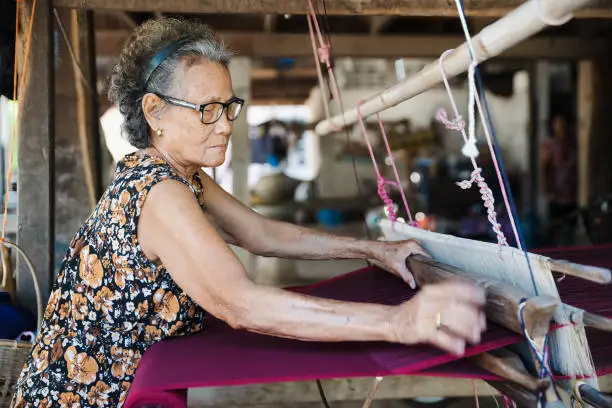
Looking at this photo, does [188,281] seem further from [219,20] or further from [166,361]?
[219,20]

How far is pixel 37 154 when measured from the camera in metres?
2.47

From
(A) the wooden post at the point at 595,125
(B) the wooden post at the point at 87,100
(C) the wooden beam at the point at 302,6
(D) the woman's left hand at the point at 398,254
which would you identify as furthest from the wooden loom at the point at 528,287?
(A) the wooden post at the point at 595,125

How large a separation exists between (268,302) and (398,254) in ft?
2.45

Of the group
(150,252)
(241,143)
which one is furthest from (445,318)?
(241,143)

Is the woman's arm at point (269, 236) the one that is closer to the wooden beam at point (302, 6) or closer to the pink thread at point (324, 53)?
the pink thread at point (324, 53)

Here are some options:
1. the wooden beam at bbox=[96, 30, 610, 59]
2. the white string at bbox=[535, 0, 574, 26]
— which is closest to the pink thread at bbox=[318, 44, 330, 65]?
the white string at bbox=[535, 0, 574, 26]

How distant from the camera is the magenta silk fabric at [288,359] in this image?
1.14m

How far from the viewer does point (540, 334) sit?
1099 millimetres

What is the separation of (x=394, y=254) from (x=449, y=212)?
22.7ft

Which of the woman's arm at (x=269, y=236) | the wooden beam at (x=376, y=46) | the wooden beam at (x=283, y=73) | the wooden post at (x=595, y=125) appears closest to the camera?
the woman's arm at (x=269, y=236)

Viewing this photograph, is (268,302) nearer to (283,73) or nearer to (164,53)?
(164,53)

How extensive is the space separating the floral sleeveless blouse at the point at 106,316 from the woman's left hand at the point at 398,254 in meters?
0.63

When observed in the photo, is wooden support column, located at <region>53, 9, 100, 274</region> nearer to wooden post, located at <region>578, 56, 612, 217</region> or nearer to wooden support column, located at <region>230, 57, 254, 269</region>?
wooden support column, located at <region>230, 57, 254, 269</region>

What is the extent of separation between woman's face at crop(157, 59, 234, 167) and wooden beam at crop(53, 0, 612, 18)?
3.83 feet
